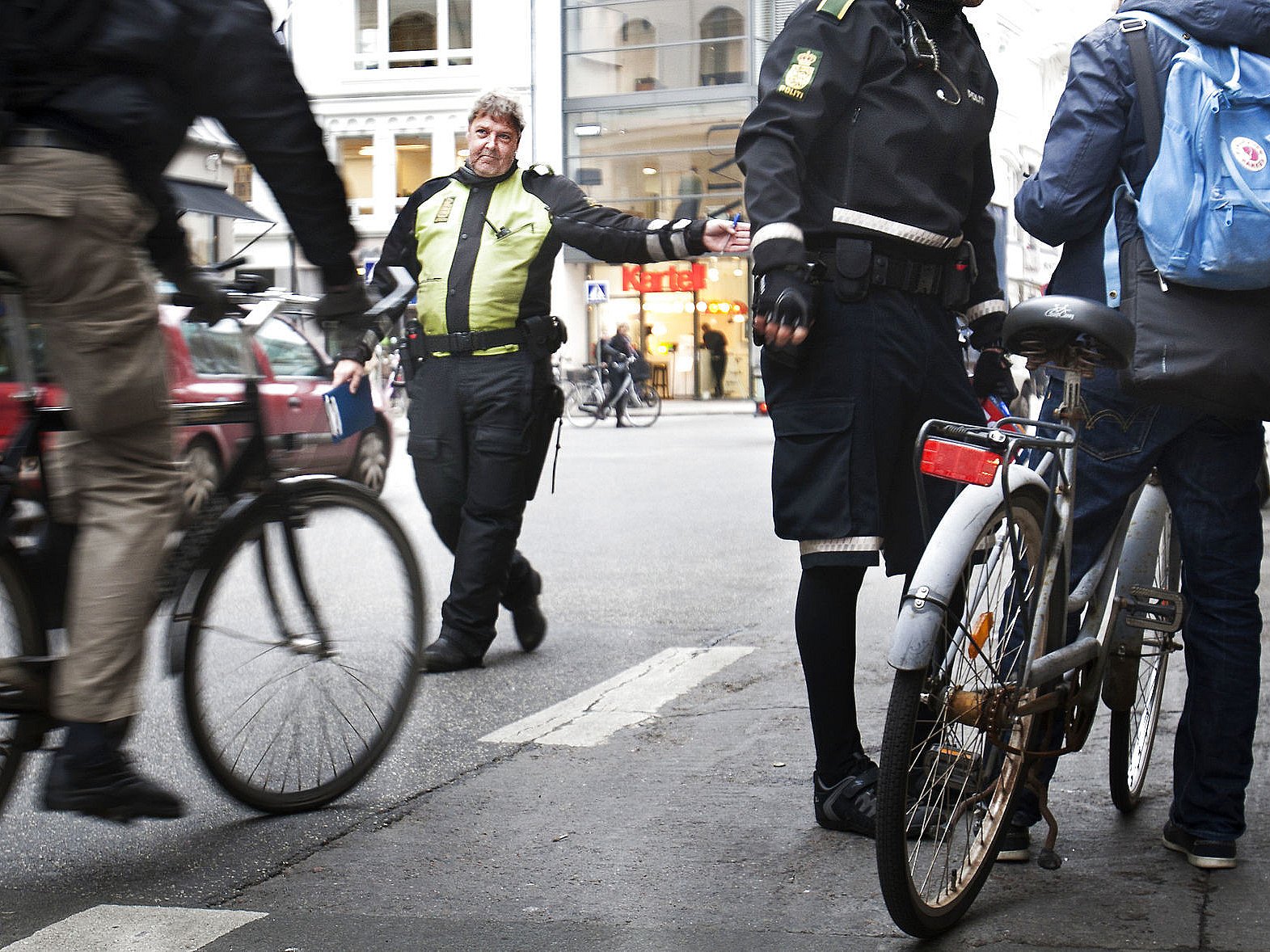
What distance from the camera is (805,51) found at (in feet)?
11.7

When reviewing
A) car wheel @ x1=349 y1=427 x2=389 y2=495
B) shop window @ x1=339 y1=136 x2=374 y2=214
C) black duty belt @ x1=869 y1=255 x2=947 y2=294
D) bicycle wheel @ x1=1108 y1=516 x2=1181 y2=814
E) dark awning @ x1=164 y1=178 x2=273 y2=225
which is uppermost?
shop window @ x1=339 y1=136 x2=374 y2=214

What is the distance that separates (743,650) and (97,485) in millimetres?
3356

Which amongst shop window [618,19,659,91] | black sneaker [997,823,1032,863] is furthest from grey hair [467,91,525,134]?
shop window [618,19,659,91]

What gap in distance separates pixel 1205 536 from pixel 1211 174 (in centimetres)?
Result: 72

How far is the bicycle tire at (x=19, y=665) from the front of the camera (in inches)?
124

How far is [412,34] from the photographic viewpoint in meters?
42.2

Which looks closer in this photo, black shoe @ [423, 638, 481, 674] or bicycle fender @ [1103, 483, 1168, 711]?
bicycle fender @ [1103, 483, 1168, 711]

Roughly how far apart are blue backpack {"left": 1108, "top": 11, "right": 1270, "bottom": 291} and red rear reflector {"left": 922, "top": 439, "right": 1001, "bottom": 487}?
578 millimetres

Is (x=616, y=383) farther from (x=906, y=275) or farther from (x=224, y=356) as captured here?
(x=906, y=275)

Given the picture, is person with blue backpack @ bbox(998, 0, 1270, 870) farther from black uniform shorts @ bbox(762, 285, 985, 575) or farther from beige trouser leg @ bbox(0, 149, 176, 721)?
beige trouser leg @ bbox(0, 149, 176, 721)

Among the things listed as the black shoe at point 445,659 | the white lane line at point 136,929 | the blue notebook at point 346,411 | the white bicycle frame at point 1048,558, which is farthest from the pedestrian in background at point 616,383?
the white lane line at point 136,929

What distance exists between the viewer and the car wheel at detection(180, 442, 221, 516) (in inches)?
132

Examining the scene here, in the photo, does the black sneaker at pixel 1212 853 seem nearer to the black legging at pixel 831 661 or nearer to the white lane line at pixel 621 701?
the black legging at pixel 831 661

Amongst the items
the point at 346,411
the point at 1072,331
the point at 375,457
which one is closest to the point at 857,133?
the point at 1072,331
